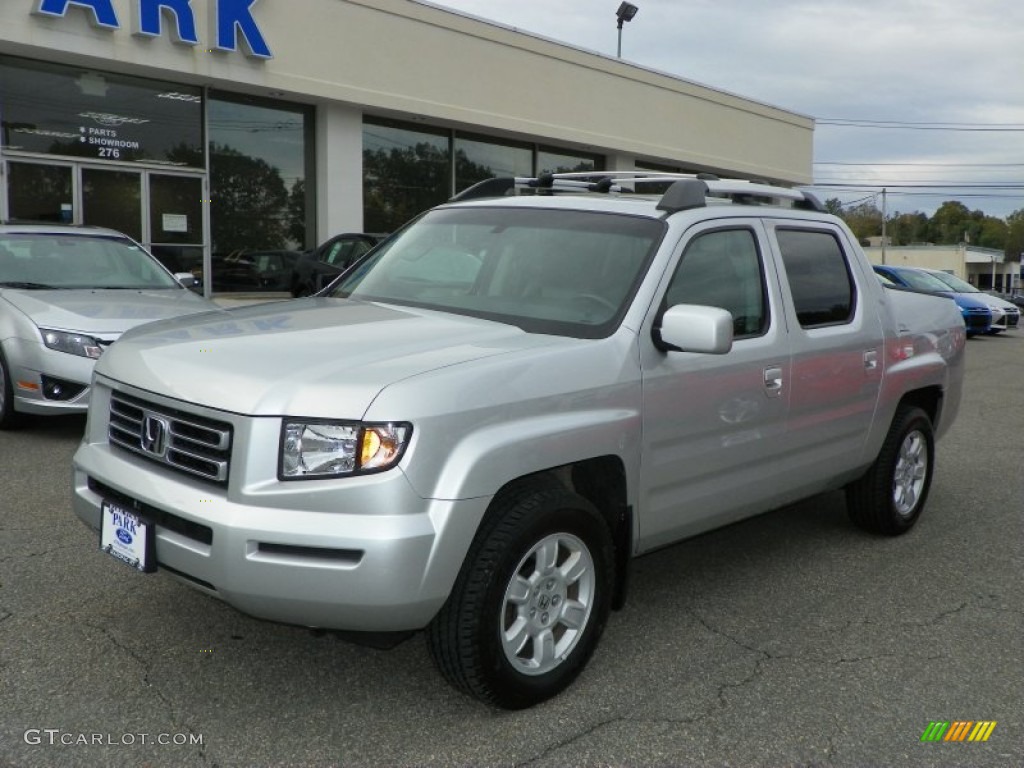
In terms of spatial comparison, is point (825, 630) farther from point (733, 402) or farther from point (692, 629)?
point (733, 402)

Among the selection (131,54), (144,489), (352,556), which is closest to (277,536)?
(352,556)

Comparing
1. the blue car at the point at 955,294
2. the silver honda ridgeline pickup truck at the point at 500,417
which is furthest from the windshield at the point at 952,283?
the silver honda ridgeline pickup truck at the point at 500,417

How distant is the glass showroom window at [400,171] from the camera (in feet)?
61.7

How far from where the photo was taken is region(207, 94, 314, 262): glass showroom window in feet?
53.9

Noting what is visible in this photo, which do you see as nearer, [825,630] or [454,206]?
[825,630]

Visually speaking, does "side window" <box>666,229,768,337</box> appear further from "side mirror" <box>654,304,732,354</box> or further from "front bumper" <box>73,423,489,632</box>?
"front bumper" <box>73,423,489,632</box>

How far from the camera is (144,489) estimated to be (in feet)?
10.4

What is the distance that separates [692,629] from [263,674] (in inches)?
67.8

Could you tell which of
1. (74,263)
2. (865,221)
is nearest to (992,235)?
(865,221)

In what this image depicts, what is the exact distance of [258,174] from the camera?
1705cm

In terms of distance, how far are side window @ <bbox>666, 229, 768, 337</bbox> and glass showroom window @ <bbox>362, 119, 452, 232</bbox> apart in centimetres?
1510

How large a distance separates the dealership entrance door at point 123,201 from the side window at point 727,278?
11.8 m

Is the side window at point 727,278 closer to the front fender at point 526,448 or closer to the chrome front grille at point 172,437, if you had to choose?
the front fender at point 526,448

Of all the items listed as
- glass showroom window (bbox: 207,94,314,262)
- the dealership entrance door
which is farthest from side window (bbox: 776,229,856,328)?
glass showroom window (bbox: 207,94,314,262)
